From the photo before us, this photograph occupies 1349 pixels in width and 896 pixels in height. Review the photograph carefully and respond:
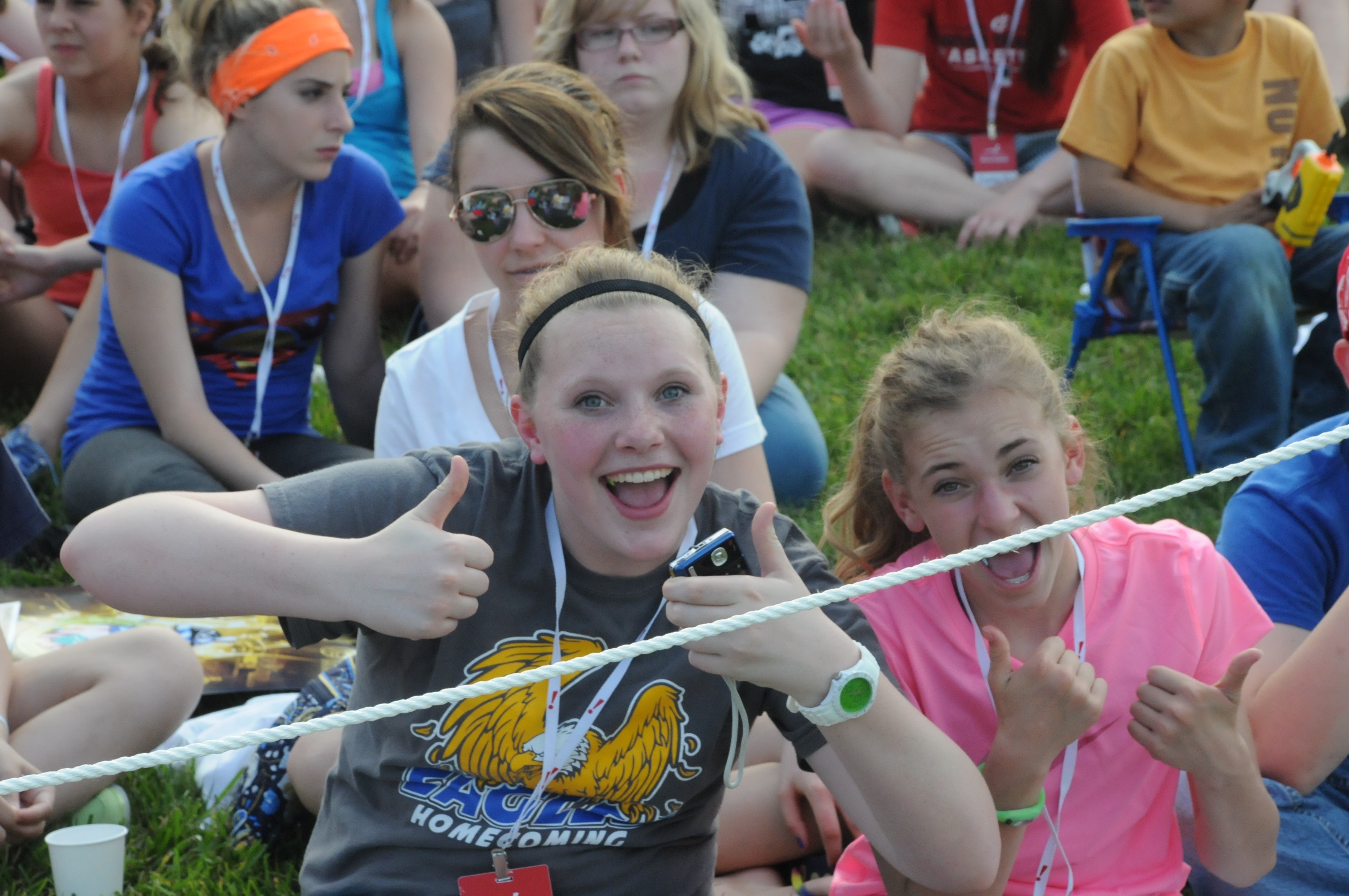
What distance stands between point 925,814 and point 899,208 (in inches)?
178

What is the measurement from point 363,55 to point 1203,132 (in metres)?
3.08

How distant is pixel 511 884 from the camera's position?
6.28 ft

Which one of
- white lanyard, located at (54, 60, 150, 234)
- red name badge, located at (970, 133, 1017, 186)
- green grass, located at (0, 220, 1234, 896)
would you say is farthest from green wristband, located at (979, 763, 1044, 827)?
red name badge, located at (970, 133, 1017, 186)

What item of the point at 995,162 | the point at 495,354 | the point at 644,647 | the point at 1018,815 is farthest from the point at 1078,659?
the point at 995,162

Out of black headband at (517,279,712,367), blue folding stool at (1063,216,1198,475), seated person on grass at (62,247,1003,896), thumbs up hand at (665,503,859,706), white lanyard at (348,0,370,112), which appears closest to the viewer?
thumbs up hand at (665,503,859,706)

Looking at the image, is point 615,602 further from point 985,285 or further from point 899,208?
point 899,208

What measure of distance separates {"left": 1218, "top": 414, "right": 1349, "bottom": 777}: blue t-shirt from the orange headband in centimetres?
273

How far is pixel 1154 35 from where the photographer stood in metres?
4.49

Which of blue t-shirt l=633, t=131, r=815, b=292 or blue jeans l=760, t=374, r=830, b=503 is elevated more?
blue t-shirt l=633, t=131, r=815, b=292

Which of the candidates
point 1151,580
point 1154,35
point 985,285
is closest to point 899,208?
point 985,285

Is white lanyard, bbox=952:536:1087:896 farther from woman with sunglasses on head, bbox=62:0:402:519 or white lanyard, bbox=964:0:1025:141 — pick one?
white lanyard, bbox=964:0:1025:141

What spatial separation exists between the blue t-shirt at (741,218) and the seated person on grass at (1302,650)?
1753 mm

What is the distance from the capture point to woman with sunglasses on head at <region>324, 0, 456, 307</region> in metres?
5.08

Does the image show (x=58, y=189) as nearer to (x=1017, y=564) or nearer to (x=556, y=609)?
(x=556, y=609)
